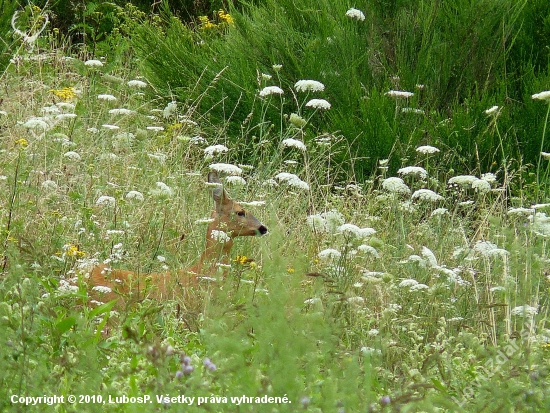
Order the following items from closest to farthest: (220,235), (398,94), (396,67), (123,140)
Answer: (220,235) < (123,140) < (398,94) < (396,67)

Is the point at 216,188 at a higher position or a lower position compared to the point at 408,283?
lower

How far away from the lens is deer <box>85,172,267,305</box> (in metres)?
3.73

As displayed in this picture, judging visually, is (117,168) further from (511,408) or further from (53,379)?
(511,408)

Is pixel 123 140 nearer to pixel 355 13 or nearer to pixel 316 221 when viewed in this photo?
pixel 316 221

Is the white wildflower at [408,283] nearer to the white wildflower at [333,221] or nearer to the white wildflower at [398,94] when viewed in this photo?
the white wildflower at [333,221]

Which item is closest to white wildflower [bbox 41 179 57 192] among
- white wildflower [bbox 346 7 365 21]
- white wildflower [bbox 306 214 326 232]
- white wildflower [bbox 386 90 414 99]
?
white wildflower [bbox 306 214 326 232]

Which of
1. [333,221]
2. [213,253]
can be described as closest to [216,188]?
[213,253]

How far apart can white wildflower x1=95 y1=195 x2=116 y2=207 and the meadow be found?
1.3 inches

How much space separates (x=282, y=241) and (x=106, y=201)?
915 millimetres

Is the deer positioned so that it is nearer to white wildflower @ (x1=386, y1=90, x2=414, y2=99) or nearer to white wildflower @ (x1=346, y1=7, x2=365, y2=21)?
white wildflower @ (x1=386, y1=90, x2=414, y2=99)

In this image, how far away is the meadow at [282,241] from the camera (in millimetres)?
2176

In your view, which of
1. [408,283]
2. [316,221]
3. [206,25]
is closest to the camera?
[408,283]

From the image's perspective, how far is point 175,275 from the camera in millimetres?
3898

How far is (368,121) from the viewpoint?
257 inches
